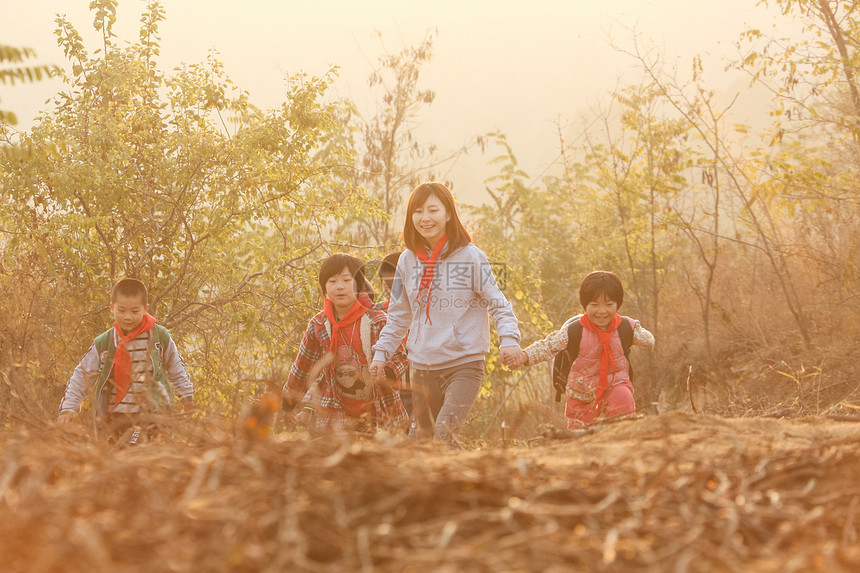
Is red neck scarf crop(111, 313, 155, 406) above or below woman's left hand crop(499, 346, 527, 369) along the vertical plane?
above

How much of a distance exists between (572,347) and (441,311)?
1052 mm

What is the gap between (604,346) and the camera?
573 centimetres

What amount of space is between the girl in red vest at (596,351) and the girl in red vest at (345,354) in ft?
3.41

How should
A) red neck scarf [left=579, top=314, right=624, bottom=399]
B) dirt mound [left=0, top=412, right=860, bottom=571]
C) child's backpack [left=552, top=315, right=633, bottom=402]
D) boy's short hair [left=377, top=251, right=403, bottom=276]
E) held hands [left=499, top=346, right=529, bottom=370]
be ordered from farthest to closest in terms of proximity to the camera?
boy's short hair [left=377, top=251, right=403, bottom=276], child's backpack [left=552, top=315, right=633, bottom=402], red neck scarf [left=579, top=314, right=624, bottom=399], held hands [left=499, top=346, right=529, bottom=370], dirt mound [left=0, top=412, right=860, bottom=571]

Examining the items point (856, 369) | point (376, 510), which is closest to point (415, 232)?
point (376, 510)

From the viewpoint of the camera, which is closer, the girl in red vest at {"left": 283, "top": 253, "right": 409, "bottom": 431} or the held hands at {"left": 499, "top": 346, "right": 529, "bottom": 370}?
the held hands at {"left": 499, "top": 346, "right": 529, "bottom": 370}

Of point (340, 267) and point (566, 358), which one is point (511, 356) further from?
point (340, 267)

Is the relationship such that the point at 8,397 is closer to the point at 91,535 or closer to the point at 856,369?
the point at 91,535

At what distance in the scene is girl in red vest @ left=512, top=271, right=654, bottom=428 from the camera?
223 inches

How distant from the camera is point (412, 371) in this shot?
5430 mm

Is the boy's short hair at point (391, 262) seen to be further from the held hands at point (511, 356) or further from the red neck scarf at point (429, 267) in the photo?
the held hands at point (511, 356)

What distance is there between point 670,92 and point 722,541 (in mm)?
12173

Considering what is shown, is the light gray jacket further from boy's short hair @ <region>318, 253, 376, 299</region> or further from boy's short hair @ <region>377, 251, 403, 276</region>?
boy's short hair @ <region>377, 251, 403, 276</region>

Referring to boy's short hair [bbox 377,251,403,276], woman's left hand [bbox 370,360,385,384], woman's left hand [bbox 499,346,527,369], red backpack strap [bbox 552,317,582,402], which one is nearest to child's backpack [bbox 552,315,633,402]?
red backpack strap [bbox 552,317,582,402]
